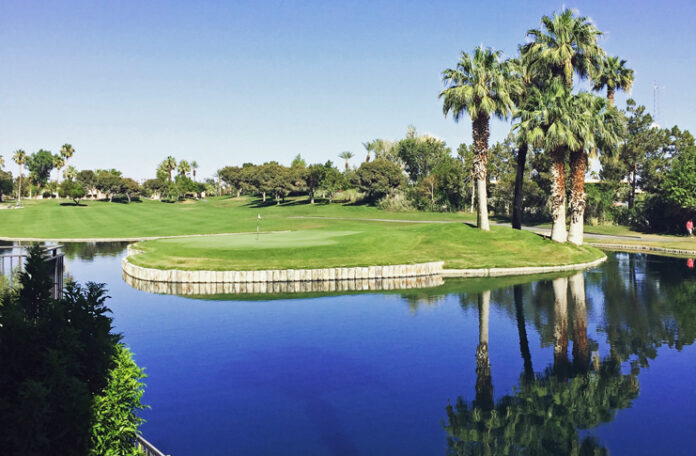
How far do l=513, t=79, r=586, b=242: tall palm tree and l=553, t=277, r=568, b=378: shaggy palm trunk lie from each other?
14.7 meters

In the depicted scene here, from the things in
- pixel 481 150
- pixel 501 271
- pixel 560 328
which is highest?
pixel 481 150

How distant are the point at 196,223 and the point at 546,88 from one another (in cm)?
6410

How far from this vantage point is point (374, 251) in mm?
51969

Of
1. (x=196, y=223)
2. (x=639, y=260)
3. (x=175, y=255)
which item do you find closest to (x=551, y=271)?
(x=639, y=260)

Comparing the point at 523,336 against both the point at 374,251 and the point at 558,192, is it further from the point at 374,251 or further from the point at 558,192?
the point at 558,192

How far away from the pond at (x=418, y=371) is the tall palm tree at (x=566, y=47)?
88.2 feet

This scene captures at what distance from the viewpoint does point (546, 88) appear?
5809cm

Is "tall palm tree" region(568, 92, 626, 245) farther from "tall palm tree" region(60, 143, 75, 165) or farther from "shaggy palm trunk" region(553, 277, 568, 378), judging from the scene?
"tall palm tree" region(60, 143, 75, 165)

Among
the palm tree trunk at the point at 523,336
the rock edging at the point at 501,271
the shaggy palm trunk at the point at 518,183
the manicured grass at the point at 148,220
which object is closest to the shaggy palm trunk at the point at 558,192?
the shaggy palm trunk at the point at 518,183

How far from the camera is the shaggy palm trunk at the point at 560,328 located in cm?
2408

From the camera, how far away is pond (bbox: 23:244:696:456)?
17453 millimetres

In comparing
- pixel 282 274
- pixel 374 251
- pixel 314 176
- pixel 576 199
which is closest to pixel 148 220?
pixel 314 176

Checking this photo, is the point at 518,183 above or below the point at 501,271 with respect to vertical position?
above

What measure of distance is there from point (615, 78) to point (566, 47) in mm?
19200
